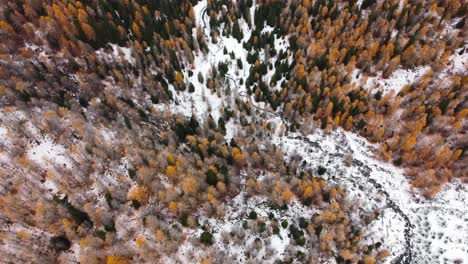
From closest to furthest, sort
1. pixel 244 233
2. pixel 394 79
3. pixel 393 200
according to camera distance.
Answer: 1. pixel 244 233
2. pixel 393 200
3. pixel 394 79

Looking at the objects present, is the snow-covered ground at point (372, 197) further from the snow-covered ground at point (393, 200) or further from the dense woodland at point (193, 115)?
the dense woodland at point (193, 115)

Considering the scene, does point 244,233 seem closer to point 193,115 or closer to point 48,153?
point 193,115

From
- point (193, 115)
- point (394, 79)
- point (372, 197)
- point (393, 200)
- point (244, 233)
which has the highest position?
point (394, 79)

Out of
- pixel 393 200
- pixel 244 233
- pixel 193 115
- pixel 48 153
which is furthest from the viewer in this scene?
pixel 193 115


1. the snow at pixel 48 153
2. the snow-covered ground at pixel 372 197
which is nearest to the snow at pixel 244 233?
the snow-covered ground at pixel 372 197

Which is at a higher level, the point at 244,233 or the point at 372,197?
the point at 372,197

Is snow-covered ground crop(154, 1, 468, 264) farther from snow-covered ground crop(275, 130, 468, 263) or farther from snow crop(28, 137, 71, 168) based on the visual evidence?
snow crop(28, 137, 71, 168)

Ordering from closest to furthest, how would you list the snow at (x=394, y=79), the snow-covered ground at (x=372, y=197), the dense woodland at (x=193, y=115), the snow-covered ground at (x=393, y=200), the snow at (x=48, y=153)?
the dense woodland at (x=193, y=115) → the snow-covered ground at (x=372, y=197) → the snow-covered ground at (x=393, y=200) → the snow at (x=48, y=153) → the snow at (x=394, y=79)

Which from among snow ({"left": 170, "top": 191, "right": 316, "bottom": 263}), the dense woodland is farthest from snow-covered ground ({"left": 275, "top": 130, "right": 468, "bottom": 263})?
snow ({"left": 170, "top": 191, "right": 316, "bottom": 263})

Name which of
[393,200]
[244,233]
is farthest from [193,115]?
[393,200]
